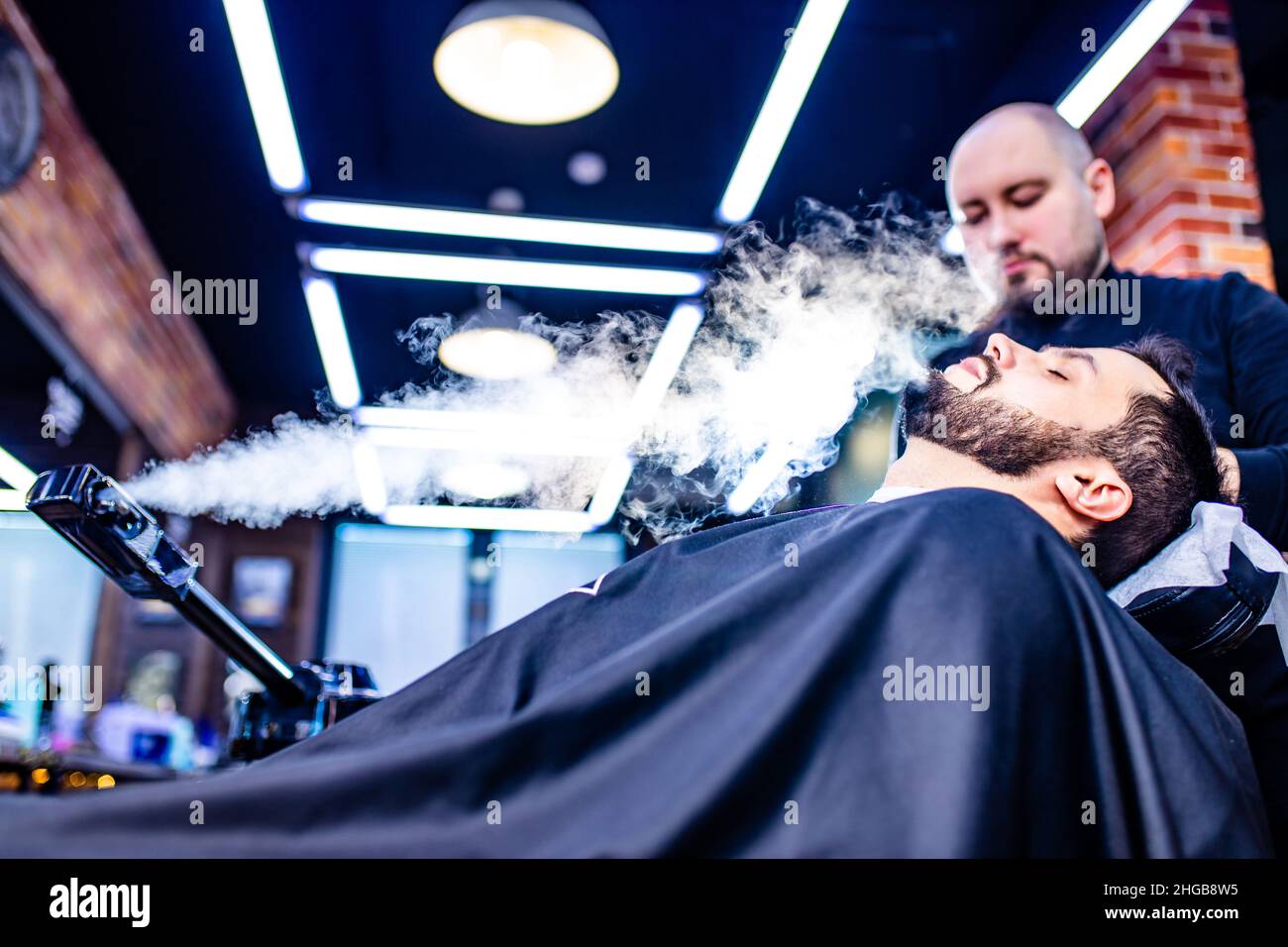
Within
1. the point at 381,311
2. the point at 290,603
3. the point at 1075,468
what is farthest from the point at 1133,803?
the point at 290,603

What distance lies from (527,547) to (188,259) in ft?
10.4

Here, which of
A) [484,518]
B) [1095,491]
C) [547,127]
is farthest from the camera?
[484,518]

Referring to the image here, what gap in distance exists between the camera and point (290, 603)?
6195 millimetres

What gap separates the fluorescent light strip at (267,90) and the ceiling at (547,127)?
12 cm

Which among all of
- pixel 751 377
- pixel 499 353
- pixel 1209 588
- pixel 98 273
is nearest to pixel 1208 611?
pixel 1209 588

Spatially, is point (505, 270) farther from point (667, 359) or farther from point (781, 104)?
point (781, 104)

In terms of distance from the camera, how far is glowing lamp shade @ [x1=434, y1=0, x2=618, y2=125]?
241cm

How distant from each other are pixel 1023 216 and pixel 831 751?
1.96 meters

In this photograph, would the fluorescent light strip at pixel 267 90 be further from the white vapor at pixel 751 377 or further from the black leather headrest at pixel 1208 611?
the black leather headrest at pixel 1208 611

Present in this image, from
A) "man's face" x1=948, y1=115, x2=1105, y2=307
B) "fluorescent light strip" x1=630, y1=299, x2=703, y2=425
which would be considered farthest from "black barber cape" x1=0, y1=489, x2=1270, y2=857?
"fluorescent light strip" x1=630, y1=299, x2=703, y2=425

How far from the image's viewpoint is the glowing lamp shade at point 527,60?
241 cm

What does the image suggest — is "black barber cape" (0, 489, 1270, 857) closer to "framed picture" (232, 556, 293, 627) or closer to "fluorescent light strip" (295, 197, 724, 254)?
"fluorescent light strip" (295, 197, 724, 254)

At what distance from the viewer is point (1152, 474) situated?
147 cm

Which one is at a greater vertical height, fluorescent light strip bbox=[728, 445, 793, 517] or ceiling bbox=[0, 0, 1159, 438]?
ceiling bbox=[0, 0, 1159, 438]
